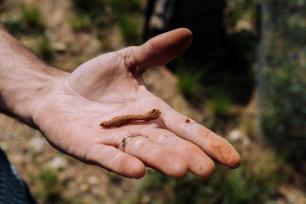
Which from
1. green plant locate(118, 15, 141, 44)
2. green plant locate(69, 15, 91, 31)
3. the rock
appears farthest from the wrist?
green plant locate(69, 15, 91, 31)

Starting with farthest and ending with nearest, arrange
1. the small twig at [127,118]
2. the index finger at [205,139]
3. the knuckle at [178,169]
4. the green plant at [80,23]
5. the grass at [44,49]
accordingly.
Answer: the green plant at [80,23] < the grass at [44,49] < the small twig at [127,118] < the index finger at [205,139] < the knuckle at [178,169]

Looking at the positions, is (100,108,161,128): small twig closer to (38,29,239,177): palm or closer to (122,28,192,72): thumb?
(38,29,239,177): palm

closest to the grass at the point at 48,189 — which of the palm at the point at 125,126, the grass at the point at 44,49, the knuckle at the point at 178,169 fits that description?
the grass at the point at 44,49

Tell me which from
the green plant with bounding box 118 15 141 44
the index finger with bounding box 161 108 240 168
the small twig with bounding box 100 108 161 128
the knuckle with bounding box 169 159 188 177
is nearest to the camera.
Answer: the knuckle with bounding box 169 159 188 177

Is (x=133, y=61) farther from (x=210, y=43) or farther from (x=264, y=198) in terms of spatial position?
(x=210, y=43)

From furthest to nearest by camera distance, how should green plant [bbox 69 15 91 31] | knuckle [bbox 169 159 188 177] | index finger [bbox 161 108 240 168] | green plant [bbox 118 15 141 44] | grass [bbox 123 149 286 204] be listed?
green plant [bbox 69 15 91 31] → green plant [bbox 118 15 141 44] → grass [bbox 123 149 286 204] → index finger [bbox 161 108 240 168] → knuckle [bbox 169 159 188 177]

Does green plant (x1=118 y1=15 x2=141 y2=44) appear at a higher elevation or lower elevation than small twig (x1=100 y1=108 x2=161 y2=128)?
lower

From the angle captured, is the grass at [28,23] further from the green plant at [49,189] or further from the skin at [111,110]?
the skin at [111,110]
